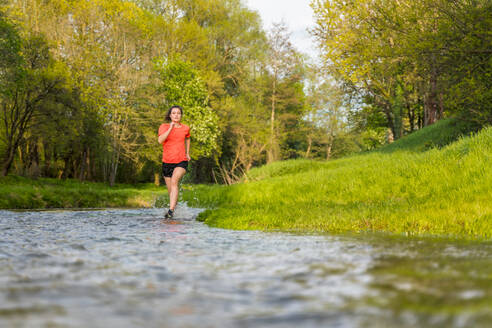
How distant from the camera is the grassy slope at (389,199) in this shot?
281 inches

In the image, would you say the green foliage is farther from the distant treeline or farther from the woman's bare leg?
the woman's bare leg

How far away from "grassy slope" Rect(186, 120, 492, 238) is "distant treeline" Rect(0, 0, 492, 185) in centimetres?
617

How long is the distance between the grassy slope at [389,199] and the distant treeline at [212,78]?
6.17m

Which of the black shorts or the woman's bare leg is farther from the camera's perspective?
the black shorts

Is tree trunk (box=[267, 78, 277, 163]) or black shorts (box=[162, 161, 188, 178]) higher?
tree trunk (box=[267, 78, 277, 163])

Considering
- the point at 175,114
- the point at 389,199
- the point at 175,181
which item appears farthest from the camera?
the point at 175,181

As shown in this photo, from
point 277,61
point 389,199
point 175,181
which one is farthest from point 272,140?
point 389,199

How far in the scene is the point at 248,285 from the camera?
3.13m

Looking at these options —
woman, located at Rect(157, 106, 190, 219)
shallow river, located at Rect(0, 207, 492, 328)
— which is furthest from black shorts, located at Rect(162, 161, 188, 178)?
shallow river, located at Rect(0, 207, 492, 328)

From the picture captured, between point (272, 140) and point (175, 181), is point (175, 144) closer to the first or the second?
point (175, 181)

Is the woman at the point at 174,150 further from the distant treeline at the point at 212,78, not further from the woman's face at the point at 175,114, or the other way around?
the distant treeline at the point at 212,78

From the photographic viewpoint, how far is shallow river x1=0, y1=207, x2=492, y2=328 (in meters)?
2.30

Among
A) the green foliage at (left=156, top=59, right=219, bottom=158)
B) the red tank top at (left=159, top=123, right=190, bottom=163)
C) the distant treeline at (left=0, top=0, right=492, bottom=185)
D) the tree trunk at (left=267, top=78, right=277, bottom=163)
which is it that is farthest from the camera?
the tree trunk at (left=267, top=78, right=277, bottom=163)

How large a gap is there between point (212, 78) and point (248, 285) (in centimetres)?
4097
